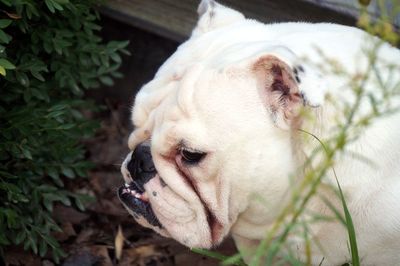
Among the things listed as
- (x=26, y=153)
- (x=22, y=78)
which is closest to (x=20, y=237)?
(x=26, y=153)

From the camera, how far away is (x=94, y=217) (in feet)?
12.0

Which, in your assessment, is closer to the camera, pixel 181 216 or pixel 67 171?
pixel 181 216

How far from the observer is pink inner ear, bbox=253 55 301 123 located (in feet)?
7.26

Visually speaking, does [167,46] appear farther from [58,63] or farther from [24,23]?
[24,23]

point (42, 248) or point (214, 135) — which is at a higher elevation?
point (214, 135)

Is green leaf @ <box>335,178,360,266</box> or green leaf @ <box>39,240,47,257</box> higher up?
green leaf @ <box>335,178,360,266</box>

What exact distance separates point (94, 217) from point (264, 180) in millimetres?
1504

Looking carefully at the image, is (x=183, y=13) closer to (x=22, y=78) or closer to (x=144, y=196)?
(x=22, y=78)

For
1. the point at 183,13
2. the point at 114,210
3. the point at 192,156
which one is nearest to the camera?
the point at 192,156

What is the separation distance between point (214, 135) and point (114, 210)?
4.96ft

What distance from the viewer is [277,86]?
2.29m

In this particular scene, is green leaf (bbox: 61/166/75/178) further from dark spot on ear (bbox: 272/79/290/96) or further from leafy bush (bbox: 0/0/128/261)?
dark spot on ear (bbox: 272/79/290/96)

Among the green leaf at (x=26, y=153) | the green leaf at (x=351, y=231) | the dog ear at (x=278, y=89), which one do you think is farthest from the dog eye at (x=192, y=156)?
the green leaf at (x=26, y=153)

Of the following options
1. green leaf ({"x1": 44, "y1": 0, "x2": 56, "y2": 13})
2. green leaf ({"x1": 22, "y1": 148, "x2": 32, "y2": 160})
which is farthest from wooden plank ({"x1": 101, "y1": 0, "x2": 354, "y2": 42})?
green leaf ({"x1": 22, "y1": 148, "x2": 32, "y2": 160})
